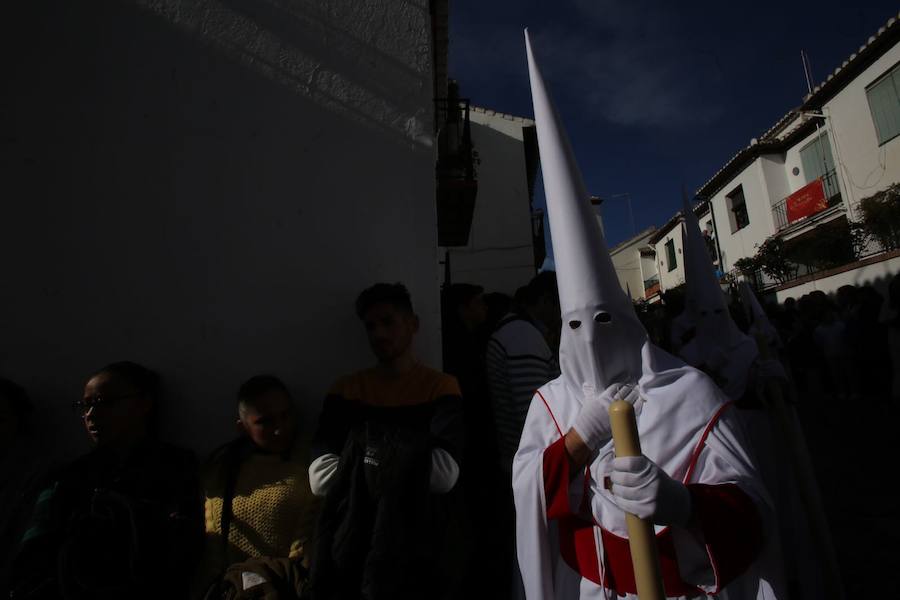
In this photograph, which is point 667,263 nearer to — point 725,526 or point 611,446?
Result: point 611,446

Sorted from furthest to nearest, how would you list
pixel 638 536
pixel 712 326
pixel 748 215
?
pixel 748 215
pixel 712 326
pixel 638 536

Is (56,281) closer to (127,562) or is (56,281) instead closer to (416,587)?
(127,562)

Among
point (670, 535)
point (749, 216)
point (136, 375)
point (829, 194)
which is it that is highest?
point (749, 216)

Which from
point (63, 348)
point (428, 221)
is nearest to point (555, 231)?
point (428, 221)

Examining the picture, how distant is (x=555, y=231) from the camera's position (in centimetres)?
139

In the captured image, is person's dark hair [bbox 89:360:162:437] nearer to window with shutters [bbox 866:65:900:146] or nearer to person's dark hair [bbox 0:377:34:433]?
person's dark hair [bbox 0:377:34:433]

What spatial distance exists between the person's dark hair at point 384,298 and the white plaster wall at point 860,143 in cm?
1551

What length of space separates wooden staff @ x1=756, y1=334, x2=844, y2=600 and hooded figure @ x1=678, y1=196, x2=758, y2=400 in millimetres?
237

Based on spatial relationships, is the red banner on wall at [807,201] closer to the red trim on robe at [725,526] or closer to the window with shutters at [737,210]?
the window with shutters at [737,210]

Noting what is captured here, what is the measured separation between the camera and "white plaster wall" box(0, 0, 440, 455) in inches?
94.8

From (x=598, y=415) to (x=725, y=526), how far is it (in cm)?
41

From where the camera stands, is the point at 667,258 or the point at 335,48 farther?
the point at 667,258

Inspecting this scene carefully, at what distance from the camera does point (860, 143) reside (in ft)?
43.6

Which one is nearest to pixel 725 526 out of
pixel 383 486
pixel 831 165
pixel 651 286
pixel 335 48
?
pixel 383 486
